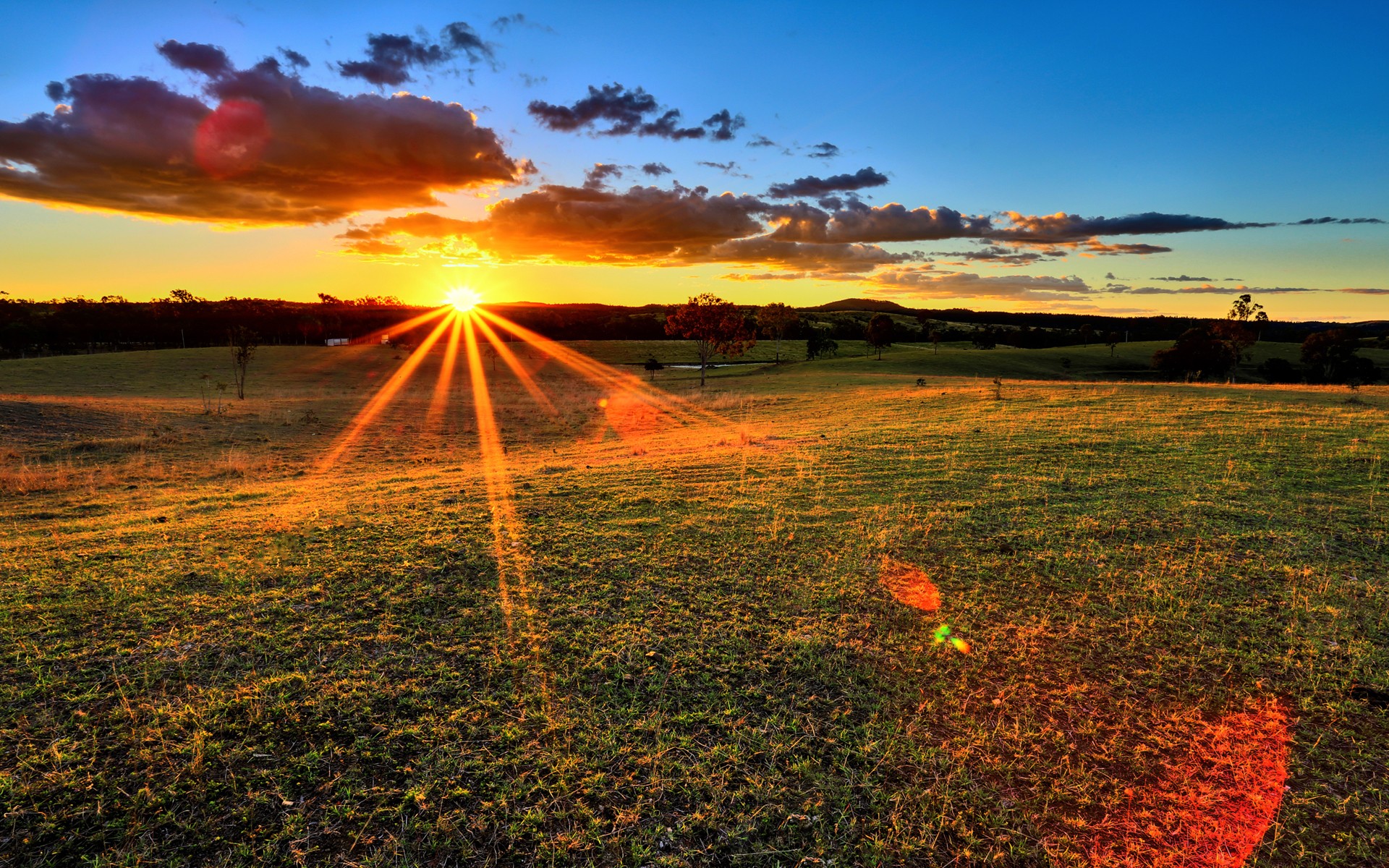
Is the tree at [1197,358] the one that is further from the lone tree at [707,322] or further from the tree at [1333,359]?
the lone tree at [707,322]

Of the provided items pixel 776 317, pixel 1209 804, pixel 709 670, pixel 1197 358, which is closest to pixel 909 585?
pixel 709 670

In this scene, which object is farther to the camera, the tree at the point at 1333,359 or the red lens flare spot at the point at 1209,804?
the tree at the point at 1333,359

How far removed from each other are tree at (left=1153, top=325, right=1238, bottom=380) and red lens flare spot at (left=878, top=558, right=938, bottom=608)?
306ft

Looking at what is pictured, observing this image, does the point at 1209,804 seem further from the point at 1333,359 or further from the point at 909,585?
the point at 1333,359

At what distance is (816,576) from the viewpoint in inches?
337

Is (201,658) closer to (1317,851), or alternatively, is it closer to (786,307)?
(1317,851)

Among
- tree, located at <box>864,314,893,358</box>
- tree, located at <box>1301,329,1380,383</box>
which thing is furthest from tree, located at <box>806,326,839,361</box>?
tree, located at <box>1301,329,1380,383</box>

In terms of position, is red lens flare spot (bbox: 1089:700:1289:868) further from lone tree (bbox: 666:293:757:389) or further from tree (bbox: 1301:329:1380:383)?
tree (bbox: 1301:329:1380:383)

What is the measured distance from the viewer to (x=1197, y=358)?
80.9 meters

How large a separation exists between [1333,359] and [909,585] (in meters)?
107

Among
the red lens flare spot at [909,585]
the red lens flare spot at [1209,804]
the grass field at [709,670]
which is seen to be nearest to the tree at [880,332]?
the grass field at [709,670]

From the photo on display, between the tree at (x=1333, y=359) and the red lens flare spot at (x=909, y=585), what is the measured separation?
318ft

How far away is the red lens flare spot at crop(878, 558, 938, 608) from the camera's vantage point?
7766 mm

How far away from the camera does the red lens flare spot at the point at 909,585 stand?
7.77 m
